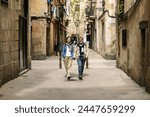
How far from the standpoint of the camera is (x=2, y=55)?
556 inches

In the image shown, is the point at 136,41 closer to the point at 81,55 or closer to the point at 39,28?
the point at 81,55

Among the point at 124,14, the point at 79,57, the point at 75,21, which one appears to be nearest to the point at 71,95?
the point at 79,57

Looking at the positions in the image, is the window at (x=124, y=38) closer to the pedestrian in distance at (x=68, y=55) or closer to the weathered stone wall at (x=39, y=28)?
the pedestrian in distance at (x=68, y=55)

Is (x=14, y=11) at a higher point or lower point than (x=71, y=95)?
higher

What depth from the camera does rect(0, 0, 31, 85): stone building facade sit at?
14.3 m

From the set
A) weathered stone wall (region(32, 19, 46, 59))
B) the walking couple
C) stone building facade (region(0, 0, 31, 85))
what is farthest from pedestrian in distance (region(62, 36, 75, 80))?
weathered stone wall (region(32, 19, 46, 59))

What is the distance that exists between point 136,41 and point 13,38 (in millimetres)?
4967

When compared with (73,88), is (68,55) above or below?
above

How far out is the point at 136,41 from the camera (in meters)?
15.1

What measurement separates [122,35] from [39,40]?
38.3 ft

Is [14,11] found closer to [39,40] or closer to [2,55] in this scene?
[2,55]

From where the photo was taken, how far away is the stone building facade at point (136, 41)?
12.6 metres

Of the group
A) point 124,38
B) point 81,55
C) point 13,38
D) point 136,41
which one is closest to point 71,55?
point 81,55

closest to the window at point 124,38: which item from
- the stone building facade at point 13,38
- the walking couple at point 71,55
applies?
the walking couple at point 71,55
